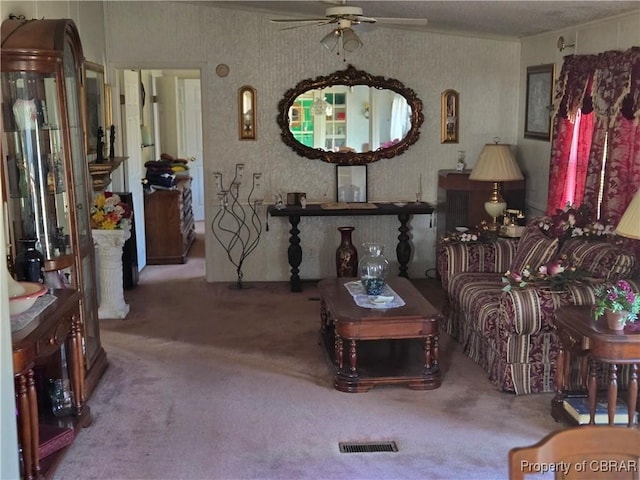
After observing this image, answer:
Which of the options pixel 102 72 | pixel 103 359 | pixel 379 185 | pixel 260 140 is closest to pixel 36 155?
pixel 103 359

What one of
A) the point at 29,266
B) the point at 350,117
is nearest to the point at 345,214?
the point at 350,117

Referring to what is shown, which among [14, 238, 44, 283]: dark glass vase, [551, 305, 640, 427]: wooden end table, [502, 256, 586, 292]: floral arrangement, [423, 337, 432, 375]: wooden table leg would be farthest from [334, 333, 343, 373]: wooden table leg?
[14, 238, 44, 283]: dark glass vase

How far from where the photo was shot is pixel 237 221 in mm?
7039

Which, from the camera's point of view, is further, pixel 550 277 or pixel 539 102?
pixel 539 102

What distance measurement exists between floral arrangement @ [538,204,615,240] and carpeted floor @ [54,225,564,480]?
1.04m

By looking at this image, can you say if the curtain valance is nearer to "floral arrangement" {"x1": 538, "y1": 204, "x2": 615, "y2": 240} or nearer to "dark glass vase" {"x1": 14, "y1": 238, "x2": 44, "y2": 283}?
"floral arrangement" {"x1": 538, "y1": 204, "x2": 615, "y2": 240}

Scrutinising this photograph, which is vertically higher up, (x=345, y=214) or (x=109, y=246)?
(x=345, y=214)

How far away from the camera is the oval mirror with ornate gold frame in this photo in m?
6.83

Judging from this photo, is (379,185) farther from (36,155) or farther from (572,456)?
(572,456)

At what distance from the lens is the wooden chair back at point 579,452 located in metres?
1.70

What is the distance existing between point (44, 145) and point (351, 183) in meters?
3.53

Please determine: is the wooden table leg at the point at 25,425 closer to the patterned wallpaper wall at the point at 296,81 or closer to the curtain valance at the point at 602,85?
the curtain valance at the point at 602,85

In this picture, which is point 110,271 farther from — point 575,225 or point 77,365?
point 575,225

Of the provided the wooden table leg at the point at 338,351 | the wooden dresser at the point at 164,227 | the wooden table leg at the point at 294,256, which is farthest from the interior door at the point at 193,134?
the wooden table leg at the point at 338,351
